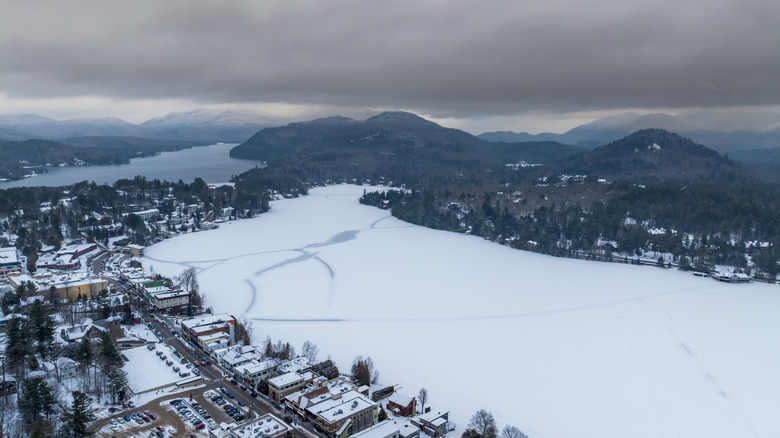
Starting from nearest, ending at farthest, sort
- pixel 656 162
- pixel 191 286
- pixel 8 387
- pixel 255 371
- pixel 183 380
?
pixel 8 387, pixel 183 380, pixel 255 371, pixel 191 286, pixel 656 162

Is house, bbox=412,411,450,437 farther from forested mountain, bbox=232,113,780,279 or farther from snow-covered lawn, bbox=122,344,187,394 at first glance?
forested mountain, bbox=232,113,780,279

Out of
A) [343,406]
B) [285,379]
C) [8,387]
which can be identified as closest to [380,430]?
[343,406]

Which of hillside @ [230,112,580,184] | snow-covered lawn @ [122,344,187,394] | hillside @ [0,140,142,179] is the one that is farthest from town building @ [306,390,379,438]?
hillside @ [0,140,142,179]

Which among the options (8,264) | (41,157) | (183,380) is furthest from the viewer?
(41,157)

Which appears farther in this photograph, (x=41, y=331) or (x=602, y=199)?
(x=602, y=199)

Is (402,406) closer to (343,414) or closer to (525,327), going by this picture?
(343,414)

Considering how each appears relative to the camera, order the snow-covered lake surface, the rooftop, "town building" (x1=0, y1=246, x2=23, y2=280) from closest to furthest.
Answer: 1. the rooftop
2. the snow-covered lake surface
3. "town building" (x1=0, y1=246, x2=23, y2=280)

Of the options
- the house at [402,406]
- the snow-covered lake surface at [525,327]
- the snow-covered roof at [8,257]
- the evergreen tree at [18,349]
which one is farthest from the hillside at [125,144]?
the house at [402,406]
